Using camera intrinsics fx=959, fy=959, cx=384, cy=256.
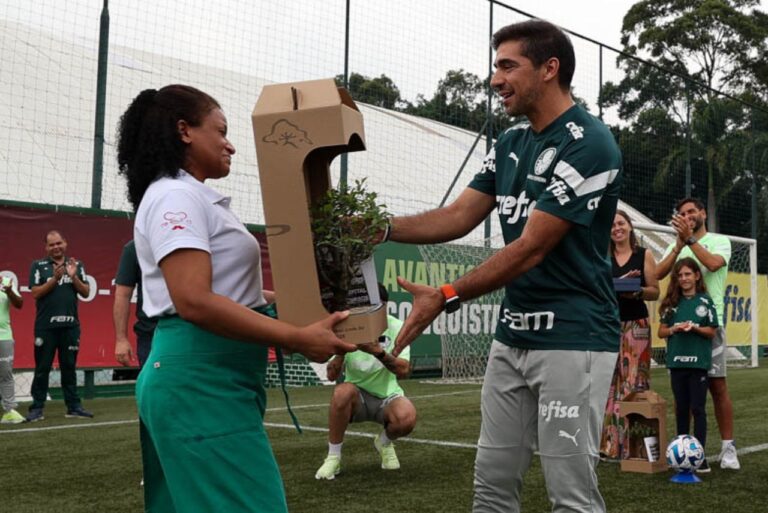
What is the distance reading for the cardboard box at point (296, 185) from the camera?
100 inches

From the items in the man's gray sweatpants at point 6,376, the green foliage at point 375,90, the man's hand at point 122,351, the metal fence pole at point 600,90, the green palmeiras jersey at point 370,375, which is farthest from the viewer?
the metal fence pole at point 600,90

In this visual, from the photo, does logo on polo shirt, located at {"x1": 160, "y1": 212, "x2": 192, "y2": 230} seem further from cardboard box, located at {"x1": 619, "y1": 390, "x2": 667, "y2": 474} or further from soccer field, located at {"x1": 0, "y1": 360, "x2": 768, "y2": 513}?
cardboard box, located at {"x1": 619, "y1": 390, "x2": 667, "y2": 474}

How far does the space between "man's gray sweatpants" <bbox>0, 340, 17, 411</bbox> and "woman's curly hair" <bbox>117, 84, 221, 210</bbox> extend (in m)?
8.18

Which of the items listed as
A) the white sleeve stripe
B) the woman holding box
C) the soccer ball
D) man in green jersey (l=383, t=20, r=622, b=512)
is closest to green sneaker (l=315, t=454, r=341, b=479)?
the woman holding box

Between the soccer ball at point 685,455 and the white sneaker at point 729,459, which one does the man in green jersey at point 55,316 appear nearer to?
the soccer ball at point 685,455

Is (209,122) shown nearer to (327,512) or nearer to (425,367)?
(327,512)

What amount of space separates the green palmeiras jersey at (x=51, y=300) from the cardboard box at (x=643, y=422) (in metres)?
6.15

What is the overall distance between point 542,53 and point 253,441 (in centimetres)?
167

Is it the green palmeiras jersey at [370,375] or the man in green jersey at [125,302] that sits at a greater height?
the man in green jersey at [125,302]

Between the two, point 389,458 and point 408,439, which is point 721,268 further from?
point 408,439

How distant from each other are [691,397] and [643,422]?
395mm

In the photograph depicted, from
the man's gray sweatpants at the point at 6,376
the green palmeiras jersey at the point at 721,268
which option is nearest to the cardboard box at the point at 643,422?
the green palmeiras jersey at the point at 721,268

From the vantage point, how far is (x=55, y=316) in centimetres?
1034

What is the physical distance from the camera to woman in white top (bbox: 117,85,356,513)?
2.47 m
